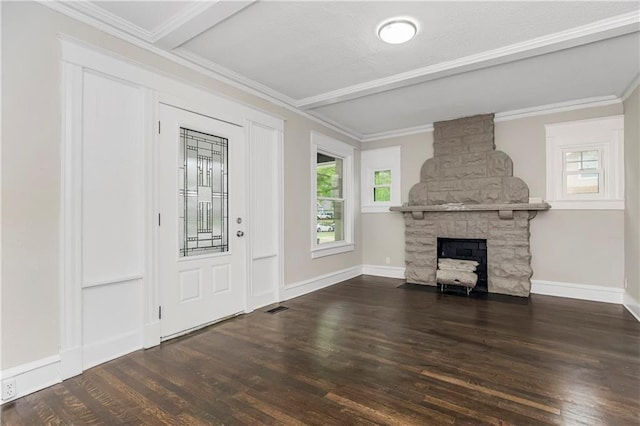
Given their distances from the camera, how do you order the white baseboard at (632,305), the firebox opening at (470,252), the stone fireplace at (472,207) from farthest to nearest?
the firebox opening at (470,252) < the stone fireplace at (472,207) < the white baseboard at (632,305)

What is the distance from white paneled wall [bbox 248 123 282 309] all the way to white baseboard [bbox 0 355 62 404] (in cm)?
190

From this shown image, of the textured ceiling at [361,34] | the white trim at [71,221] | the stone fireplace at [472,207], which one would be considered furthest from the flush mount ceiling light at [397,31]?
the stone fireplace at [472,207]

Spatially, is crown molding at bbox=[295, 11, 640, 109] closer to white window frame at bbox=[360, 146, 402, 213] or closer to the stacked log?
white window frame at bbox=[360, 146, 402, 213]

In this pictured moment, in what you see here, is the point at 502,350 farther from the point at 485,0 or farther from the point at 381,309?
the point at 485,0

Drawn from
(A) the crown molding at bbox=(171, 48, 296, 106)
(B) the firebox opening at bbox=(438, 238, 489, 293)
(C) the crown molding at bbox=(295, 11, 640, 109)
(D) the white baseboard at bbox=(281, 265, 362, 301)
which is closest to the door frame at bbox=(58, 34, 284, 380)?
(A) the crown molding at bbox=(171, 48, 296, 106)

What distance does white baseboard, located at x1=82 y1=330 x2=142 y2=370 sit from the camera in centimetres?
248

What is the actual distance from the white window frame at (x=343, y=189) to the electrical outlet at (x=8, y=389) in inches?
135

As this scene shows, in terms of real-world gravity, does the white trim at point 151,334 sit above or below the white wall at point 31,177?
below

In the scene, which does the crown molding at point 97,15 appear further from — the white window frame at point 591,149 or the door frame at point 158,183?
the white window frame at point 591,149

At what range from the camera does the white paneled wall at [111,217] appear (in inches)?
98.3

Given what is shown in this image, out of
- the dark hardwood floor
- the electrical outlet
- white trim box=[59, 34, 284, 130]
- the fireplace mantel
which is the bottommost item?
the dark hardwood floor

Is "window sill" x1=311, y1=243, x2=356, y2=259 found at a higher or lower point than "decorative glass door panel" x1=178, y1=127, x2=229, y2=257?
lower

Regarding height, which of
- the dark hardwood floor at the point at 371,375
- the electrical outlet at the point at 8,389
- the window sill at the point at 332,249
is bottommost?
the dark hardwood floor at the point at 371,375

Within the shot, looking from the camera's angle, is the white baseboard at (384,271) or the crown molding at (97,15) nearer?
the crown molding at (97,15)
